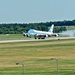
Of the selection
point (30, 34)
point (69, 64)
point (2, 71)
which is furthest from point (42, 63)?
point (30, 34)

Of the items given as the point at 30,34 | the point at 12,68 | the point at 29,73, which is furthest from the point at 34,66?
the point at 30,34

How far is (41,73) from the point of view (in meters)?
45.3

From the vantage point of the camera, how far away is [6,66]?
5253 centimetres

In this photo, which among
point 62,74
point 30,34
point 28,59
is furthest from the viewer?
point 30,34

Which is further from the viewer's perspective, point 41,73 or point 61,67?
point 61,67

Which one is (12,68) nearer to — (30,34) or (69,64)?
(69,64)

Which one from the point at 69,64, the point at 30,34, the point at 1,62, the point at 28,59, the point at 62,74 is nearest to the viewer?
the point at 62,74

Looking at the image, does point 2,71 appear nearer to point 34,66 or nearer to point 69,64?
point 34,66

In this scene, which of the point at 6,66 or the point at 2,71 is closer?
the point at 2,71

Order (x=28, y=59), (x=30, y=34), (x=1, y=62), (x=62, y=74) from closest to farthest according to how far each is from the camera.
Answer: (x=62, y=74)
(x=1, y=62)
(x=28, y=59)
(x=30, y=34)

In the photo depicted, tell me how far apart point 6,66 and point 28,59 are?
9723 millimetres

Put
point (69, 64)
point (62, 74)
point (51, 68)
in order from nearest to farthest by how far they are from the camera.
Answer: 1. point (62, 74)
2. point (51, 68)
3. point (69, 64)

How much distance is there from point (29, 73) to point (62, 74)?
3.30m

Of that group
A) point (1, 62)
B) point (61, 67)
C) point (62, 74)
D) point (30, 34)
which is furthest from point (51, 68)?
point (30, 34)
